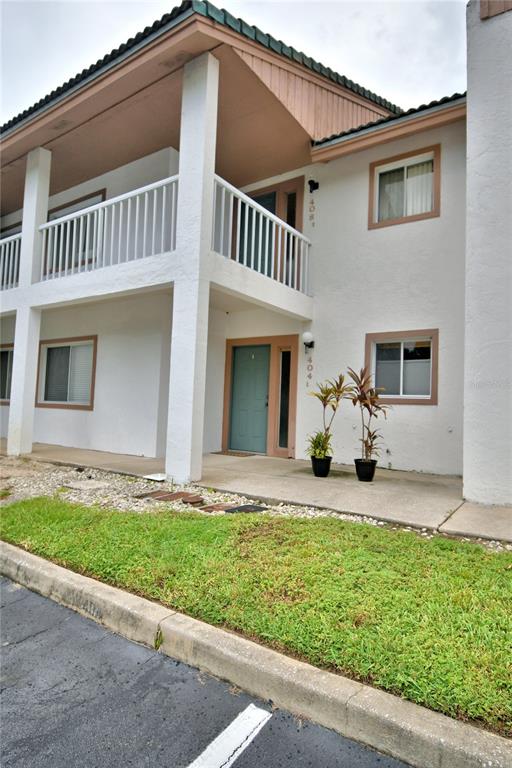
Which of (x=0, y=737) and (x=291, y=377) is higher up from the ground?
(x=291, y=377)

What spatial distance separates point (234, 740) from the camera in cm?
191

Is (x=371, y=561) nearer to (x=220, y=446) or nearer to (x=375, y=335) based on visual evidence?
(x=375, y=335)

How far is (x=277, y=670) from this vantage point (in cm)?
217

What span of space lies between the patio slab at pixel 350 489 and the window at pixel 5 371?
8103 mm

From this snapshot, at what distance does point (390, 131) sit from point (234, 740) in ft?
29.0

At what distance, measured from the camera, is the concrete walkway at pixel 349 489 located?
4.70 metres

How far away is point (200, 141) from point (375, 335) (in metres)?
4.33

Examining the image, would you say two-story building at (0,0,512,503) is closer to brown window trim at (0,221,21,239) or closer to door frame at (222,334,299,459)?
door frame at (222,334,299,459)

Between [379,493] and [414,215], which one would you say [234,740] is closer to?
[379,493]

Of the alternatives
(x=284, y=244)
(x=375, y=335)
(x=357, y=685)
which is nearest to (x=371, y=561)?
(x=357, y=685)

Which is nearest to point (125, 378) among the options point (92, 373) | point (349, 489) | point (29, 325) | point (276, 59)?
point (92, 373)

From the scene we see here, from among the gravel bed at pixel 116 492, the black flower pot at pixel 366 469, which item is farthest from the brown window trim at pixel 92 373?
the black flower pot at pixel 366 469

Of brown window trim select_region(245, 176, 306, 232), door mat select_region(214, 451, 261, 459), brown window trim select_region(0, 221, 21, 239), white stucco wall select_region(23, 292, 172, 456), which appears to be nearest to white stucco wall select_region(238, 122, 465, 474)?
brown window trim select_region(245, 176, 306, 232)

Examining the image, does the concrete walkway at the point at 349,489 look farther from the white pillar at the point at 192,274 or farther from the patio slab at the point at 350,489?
the white pillar at the point at 192,274
